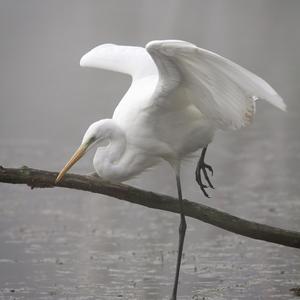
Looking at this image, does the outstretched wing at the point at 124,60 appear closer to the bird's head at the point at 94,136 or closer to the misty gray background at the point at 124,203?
the bird's head at the point at 94,136

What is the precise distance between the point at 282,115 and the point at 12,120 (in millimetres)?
3952

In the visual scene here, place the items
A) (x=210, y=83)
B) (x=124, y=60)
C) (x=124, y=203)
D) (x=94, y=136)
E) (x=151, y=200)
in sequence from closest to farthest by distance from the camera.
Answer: (x=210, y=83)
(x=94, y=136)
(x=151, y=200)
(x=124, y=60)
(x=124, y=203)

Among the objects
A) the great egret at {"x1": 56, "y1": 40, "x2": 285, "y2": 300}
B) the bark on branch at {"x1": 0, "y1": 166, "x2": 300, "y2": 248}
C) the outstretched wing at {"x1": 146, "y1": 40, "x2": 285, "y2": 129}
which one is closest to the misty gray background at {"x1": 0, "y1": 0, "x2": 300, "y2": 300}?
the bark on branch at {"x1": 0, "y1": 166, "x2": 300, "y2": 248}

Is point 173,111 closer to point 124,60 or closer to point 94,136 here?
point 94,136

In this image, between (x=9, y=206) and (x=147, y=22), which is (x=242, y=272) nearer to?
(x=9, y=206)

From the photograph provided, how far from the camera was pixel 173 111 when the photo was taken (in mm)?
7461

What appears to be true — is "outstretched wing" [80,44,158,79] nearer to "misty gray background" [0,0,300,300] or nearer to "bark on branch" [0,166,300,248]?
"bark on branch" [0,166,300,248]

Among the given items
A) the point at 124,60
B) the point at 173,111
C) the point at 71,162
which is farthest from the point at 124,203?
the point at 71,162

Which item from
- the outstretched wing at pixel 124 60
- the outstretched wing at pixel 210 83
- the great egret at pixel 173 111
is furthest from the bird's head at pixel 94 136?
the outstretched wing at pixel 124 60

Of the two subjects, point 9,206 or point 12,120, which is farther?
point 12,120

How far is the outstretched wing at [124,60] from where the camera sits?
8.30m

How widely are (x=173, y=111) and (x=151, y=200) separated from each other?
0.67m

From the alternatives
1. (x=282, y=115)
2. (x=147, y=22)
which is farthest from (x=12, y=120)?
(x=147, y=22)

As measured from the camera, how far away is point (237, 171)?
11.8 meters
